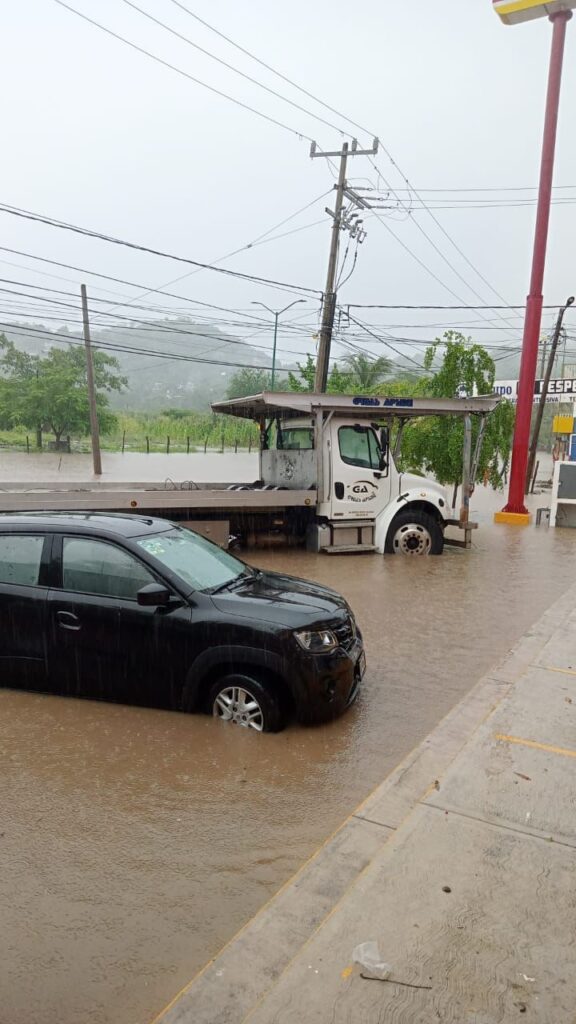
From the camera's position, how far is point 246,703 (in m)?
5.03

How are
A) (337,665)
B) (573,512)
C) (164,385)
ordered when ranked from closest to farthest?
(337,665) → (573,512) → (164,385)

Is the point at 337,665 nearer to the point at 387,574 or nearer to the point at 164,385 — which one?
the point at 387,574

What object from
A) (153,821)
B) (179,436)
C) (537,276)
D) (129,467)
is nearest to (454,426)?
(537,276)

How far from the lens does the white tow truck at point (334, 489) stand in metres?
12.3

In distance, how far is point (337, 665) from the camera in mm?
5023

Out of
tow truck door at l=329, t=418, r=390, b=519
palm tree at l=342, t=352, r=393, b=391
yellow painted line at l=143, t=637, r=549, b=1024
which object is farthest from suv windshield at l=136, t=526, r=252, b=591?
palm tree at l=342, t=352, r=393, b=391

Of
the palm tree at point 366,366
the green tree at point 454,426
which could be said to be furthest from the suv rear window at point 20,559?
the palm tree at point 366,366

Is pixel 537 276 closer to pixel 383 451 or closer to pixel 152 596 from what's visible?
pixel 383 451

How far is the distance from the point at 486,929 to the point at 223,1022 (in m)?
1.15

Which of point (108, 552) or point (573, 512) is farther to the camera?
point (573, 512)

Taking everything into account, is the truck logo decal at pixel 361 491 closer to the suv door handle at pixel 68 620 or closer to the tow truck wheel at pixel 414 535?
the tow truck wheel at pixel 414 535

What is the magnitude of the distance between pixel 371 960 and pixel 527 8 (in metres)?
20.0

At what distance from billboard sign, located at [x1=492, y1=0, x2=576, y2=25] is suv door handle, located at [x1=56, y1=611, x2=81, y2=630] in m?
18.1

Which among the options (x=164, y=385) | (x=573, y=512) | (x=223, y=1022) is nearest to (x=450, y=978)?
(x=223, y=1022)
